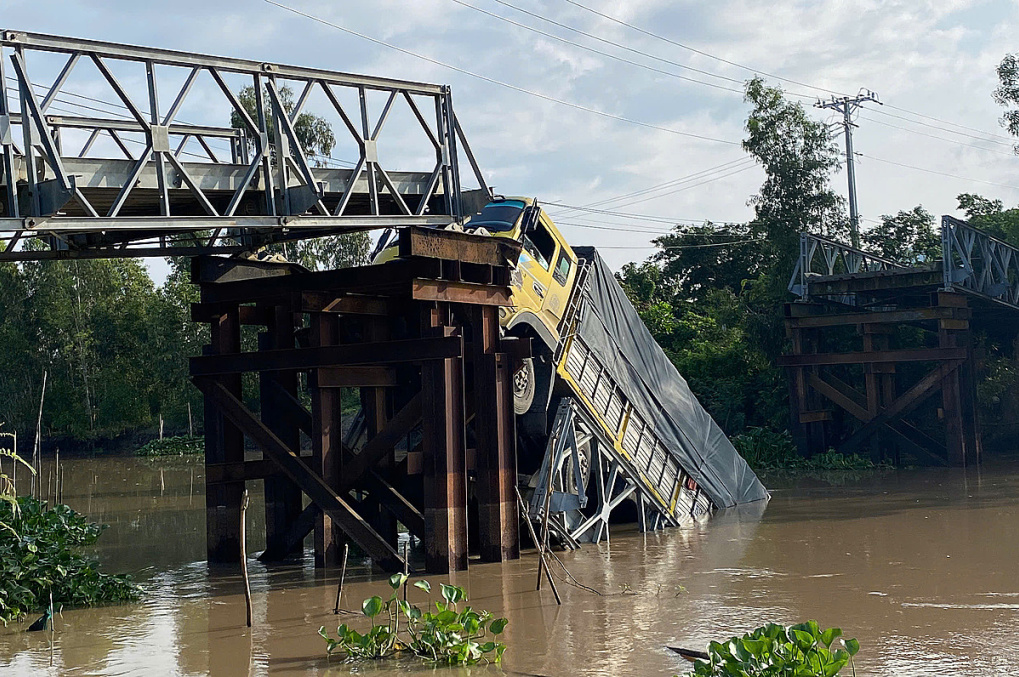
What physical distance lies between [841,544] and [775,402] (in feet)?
53.8

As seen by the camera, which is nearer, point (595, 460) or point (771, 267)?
point (595, 460)

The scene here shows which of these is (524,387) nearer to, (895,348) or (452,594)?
(452,594)

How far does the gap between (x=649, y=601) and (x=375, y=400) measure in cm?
502

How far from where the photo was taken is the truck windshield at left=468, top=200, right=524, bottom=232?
1619 cm

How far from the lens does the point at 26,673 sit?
880 centimetres

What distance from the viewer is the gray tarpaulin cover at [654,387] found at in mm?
17828

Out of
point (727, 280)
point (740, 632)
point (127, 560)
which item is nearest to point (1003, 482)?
point (740, 632)

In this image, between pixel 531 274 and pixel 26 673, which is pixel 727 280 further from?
pixel 26 673

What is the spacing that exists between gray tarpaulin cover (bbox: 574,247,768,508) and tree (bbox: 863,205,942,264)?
1910 cm

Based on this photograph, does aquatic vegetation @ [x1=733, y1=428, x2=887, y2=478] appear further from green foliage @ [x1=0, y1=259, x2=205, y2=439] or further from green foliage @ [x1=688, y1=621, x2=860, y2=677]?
green foliage @ [x1=0, y1=259, x2=205, y2=439]

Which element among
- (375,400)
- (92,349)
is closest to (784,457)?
(375,400)

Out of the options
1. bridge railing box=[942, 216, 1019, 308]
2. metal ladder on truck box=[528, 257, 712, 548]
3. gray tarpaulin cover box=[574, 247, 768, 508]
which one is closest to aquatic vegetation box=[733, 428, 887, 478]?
bridge railing box=[942, 216, 1019, 308]

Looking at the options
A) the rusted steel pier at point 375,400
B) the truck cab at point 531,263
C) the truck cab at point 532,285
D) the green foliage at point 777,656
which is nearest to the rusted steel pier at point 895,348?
the truck cab at point 531,263

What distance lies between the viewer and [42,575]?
1138 cm
